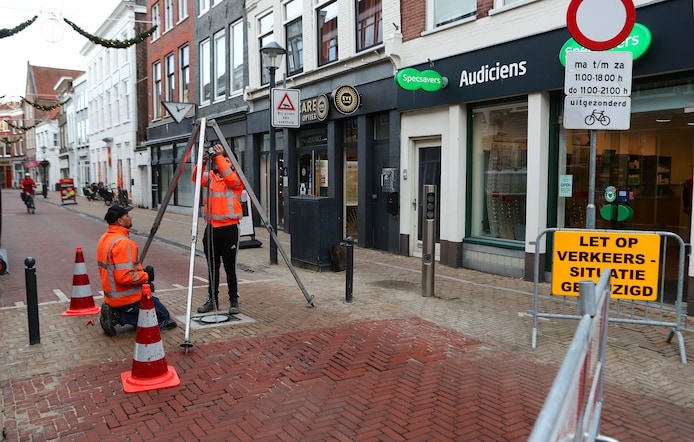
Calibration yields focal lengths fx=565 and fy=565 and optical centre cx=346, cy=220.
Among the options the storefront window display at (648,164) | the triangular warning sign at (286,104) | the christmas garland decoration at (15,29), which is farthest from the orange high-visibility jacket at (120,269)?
the storefront window display at (648,164)

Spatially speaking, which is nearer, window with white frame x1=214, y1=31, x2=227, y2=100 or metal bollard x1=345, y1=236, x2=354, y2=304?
metal bollard x1=345, y1=236, x2=354, y2=304

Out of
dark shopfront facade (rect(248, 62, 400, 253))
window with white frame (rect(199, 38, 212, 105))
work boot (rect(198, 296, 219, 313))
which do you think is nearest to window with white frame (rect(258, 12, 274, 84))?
dark shopfront facade (rect(248, 62, 400, 253))

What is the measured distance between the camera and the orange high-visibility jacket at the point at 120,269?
5465 mm

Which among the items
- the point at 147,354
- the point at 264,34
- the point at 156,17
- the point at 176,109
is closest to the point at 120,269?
the point at 147,354

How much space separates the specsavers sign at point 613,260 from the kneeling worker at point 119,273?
4089 millimetres

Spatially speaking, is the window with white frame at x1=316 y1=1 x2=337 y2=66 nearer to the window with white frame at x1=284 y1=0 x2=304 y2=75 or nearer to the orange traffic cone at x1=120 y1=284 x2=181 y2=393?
the window with white frame at x1=284 y1=0 x2=304 y2=75

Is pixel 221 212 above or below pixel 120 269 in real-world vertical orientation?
above

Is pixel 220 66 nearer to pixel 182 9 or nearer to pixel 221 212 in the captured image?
pixel 182 9

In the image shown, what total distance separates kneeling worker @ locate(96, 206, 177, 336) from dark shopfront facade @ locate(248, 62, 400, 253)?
4.55 m

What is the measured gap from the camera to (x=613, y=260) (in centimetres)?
536

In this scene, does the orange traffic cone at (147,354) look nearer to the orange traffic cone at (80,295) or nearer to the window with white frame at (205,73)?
the orange traffic cone at (80,295)

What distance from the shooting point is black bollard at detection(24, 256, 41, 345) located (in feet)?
17.9

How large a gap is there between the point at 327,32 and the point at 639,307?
10.1m

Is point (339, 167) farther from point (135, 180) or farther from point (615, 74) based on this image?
point (135, 180)
